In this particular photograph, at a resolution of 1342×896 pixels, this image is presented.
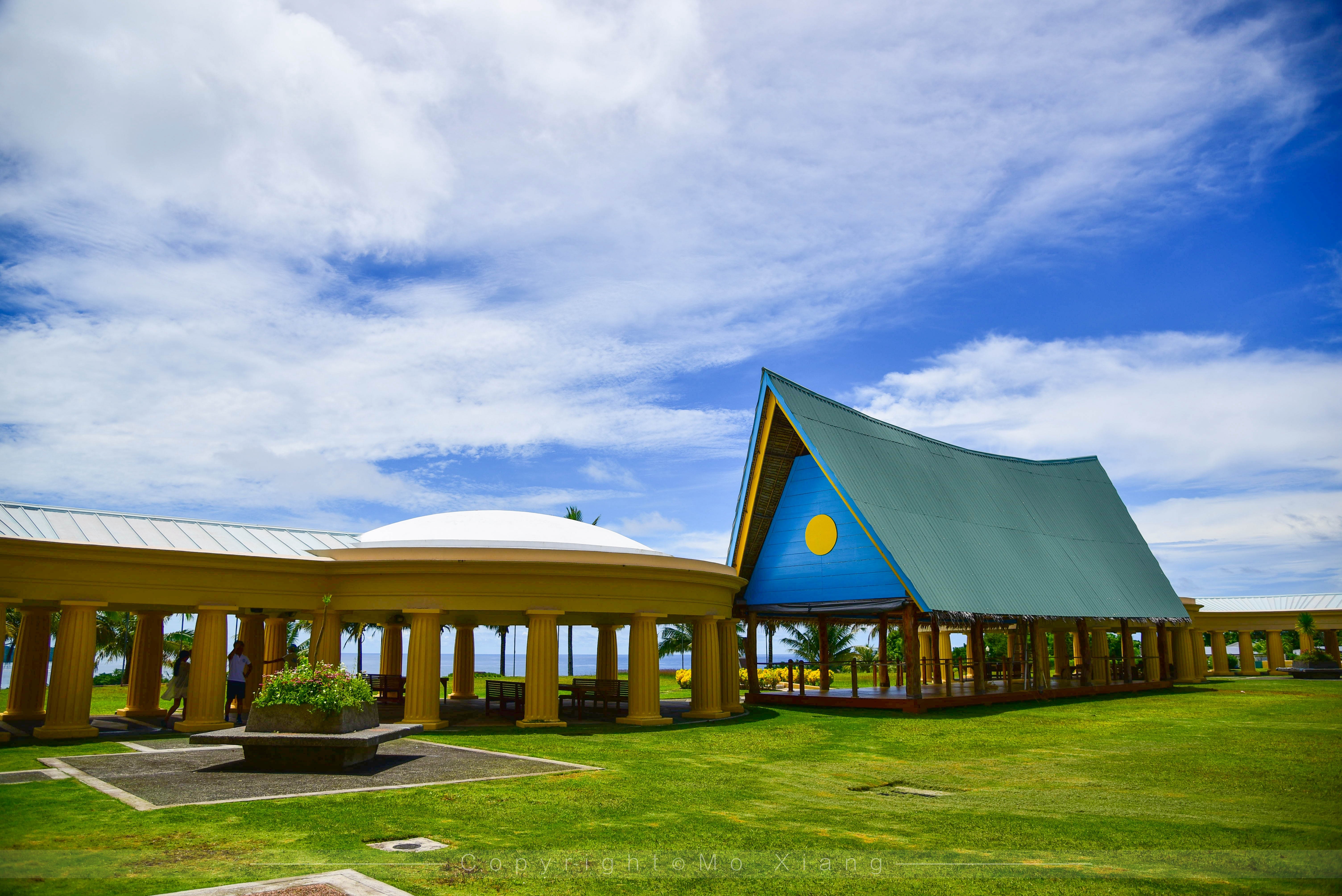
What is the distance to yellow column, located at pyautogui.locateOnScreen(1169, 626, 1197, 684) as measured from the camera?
131 feet

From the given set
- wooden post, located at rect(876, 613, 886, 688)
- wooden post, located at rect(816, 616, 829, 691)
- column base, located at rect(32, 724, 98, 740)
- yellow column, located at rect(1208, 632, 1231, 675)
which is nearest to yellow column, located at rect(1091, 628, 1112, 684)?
wooden post, located at rect(876, 613, 886, 688)

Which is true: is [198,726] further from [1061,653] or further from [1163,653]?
[1061,653]

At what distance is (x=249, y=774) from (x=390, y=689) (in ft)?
38.6

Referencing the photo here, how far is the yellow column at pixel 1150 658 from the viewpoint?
36.3 meters

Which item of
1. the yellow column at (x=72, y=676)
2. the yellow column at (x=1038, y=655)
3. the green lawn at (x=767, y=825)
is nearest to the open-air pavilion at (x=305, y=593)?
the yellow column at (x=72, y=676)

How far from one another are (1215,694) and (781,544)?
16341 mm

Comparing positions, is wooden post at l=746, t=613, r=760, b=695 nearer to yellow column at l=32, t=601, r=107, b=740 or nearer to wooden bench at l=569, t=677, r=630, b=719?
wooden bench at l=569, t=677, r=630, b=719

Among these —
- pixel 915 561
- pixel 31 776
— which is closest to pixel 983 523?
pixel 915 561

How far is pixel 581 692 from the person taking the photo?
22500 mm

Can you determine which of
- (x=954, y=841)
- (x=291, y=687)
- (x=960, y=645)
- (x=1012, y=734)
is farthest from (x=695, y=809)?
(x=960, y=645)

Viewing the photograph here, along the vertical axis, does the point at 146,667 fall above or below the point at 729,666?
above

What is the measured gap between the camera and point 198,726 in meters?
18.4

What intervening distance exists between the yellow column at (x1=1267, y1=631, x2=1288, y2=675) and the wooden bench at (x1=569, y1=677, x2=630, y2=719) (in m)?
44.6

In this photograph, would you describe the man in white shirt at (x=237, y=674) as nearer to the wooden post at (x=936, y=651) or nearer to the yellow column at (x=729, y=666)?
the yellow column at (x=729, y=666)
